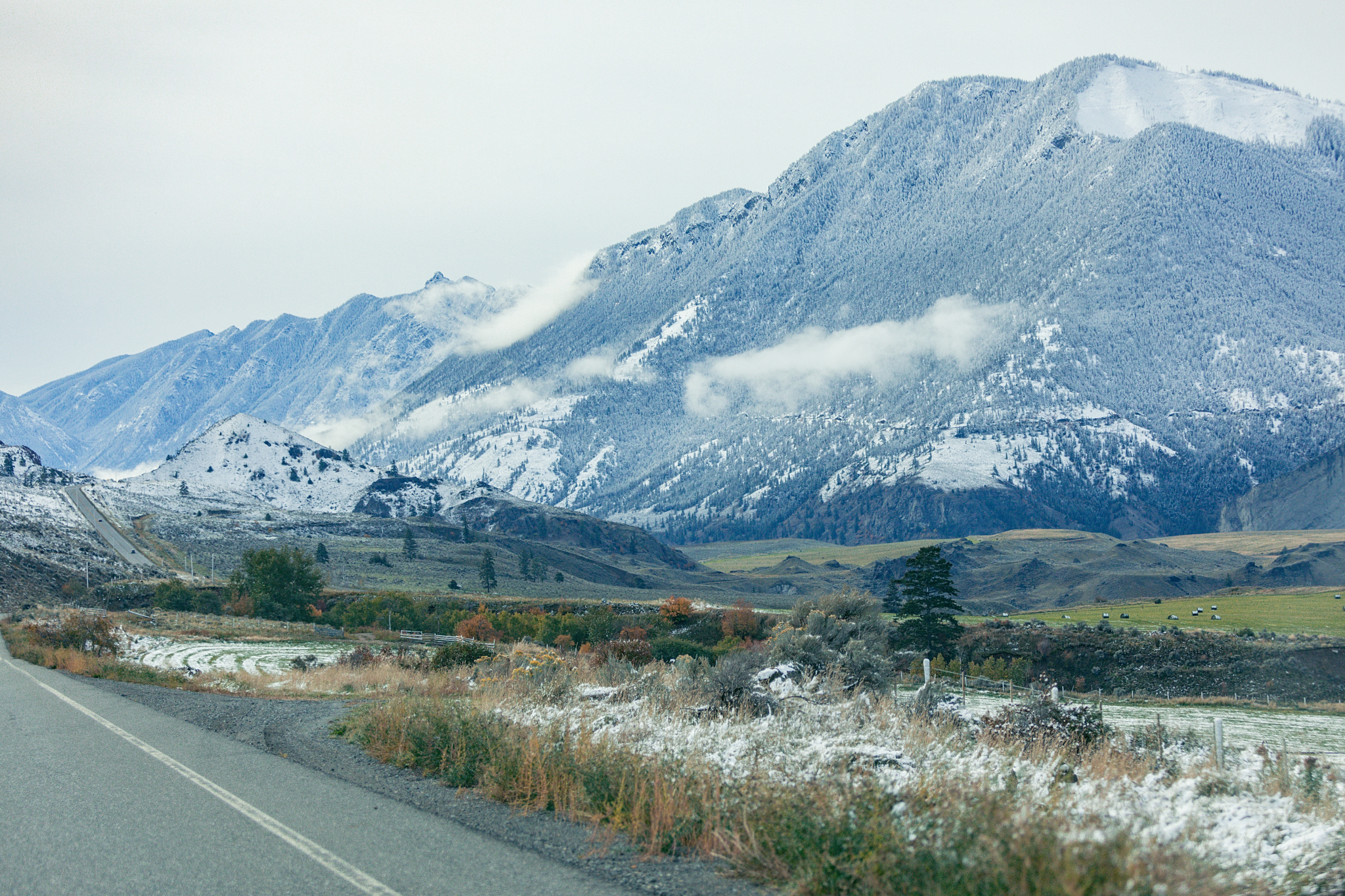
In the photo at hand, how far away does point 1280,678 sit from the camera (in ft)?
187

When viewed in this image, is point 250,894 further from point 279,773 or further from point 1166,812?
point 1166,812

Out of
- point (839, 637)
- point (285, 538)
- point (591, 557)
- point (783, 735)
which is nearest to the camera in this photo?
point (783, 735)

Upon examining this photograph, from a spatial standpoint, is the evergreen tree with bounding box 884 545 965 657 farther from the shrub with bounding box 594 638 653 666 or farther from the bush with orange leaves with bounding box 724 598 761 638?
the shrub with bounding box 594 638 653 666

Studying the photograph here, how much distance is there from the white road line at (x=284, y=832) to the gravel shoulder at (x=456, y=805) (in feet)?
4.73

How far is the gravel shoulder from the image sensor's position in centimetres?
789

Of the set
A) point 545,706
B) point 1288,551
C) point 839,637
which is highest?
point 545,706

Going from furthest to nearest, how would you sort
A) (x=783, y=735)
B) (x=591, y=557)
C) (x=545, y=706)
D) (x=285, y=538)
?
(x=591, y=557)
(x=285, y=538)
(x=545, y=706)
(x=783, y=735)

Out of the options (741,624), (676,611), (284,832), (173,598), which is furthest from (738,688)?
(173,598)

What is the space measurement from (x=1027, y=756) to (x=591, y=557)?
564 ft

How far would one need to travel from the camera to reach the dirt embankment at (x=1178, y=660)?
185 feet

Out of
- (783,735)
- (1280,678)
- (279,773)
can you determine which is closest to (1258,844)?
(783,735)

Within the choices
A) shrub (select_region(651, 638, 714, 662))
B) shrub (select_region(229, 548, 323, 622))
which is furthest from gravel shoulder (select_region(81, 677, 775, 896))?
shrub (select_region(229, 548, 323, 622))

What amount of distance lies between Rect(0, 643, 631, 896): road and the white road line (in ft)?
0.07

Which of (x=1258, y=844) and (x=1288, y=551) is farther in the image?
(x=1288, y=551)
